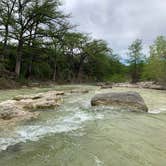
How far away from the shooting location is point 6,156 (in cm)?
411

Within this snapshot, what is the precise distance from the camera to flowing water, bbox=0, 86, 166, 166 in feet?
13.1

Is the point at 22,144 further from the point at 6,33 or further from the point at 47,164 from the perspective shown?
the point at 6,33

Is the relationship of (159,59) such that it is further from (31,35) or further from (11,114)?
(11,114)

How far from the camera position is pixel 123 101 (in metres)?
9.69

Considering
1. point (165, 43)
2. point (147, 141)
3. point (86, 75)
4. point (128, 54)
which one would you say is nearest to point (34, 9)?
point (165, 43)

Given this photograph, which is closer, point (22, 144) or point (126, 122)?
point (22, 144)

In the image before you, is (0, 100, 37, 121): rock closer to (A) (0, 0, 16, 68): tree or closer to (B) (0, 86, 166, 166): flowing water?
(B) (0, 86, 166, 166): flowing water

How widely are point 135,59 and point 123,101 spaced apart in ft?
141

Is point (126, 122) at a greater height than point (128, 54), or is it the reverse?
point (128, 54)

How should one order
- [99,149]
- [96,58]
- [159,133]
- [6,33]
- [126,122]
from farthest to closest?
[96,58] < [6,33] < [126,122] < [159,133] < [99,149]

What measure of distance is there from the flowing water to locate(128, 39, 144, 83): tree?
4471 centimetres

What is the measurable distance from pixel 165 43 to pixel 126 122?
24.9 meters

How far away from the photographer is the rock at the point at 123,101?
366 inches

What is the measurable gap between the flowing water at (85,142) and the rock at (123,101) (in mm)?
1717
